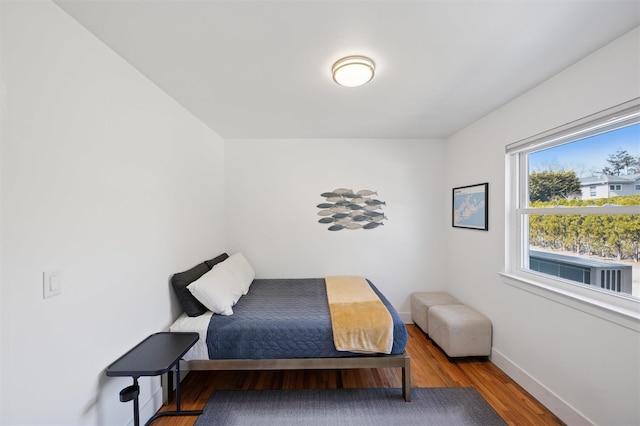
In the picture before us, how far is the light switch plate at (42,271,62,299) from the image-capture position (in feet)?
3.73

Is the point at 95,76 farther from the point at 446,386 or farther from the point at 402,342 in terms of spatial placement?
the point at 446,386

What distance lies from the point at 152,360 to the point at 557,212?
3035 mm

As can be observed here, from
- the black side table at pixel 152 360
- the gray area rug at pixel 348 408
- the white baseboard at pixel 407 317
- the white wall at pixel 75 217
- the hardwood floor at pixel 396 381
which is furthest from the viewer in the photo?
the white baseboard at pixel 407 317

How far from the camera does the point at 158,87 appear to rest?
1971 millimetres

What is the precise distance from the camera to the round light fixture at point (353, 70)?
159 cm

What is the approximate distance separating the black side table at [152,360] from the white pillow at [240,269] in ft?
2.65

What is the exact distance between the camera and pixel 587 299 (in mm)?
→ 1614

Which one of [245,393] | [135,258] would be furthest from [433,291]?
[135,258]

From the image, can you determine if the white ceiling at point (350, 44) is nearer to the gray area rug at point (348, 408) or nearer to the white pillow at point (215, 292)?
the white pillow at point (215, 292)

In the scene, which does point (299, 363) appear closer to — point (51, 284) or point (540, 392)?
point (51, 284)

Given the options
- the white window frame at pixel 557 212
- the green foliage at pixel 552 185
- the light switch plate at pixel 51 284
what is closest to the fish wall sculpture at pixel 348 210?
the white window frame at pixel 557 212

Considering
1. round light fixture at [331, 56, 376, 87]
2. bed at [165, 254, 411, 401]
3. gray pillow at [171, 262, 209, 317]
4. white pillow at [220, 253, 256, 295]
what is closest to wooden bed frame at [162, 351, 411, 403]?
bed at [165, 254, 411, 401]

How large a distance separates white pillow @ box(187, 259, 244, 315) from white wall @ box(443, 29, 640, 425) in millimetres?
2514

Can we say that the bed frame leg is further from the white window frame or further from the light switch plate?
the light switch plate
